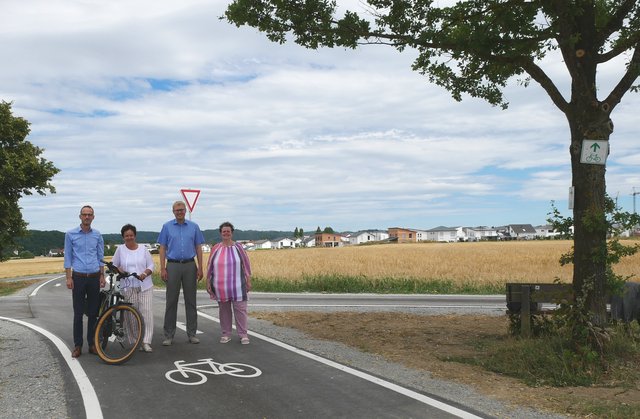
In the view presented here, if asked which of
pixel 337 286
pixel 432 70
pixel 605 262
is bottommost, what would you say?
pixel 337 286

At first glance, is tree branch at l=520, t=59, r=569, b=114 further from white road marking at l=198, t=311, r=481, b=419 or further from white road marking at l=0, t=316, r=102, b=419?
white road marking at l=0, t=316, r=102, b=419

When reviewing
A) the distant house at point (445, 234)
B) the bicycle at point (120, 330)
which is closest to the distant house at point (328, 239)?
the distant house at point (445, 234)

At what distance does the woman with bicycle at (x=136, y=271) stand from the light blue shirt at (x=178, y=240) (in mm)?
558

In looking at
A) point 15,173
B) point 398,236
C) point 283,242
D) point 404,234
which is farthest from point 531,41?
point 283,242

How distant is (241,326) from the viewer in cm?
893

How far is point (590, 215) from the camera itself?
23.6 ft

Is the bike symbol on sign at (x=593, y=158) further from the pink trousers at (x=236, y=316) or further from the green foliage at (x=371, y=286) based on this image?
the green foliage at (x=371, y=286)

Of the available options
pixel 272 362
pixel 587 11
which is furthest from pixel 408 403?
pixel 587 11

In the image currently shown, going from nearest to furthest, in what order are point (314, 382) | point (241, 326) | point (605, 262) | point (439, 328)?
point (314, 382)
point (605, 262)
point (241, 326)
point (439, 328)

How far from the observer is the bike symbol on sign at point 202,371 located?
6.57m

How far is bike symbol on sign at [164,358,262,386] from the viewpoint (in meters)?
6.57

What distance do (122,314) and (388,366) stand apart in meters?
3.60

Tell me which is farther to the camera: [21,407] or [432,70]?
[432,70]

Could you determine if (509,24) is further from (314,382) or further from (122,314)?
(122,314)
